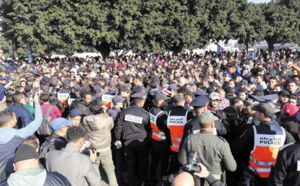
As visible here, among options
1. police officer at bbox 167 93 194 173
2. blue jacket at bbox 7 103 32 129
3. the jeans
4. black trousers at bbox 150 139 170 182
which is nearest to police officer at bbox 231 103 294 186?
police officer at bbox 167 93 194 173

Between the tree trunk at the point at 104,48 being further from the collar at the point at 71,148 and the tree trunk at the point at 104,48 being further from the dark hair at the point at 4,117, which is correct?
the collar at the point at 71,148

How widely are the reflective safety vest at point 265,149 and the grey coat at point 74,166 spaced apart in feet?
7.09

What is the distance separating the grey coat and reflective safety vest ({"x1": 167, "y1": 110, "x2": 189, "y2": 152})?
207 cm

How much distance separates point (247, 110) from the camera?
19.1 feet

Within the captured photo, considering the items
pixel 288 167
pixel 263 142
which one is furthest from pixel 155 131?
pixel 288 167

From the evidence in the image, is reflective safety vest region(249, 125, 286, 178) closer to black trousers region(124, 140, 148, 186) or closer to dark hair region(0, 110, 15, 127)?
black trousers region(124, 140, 148, 186)

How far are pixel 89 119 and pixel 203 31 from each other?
88.3 ft

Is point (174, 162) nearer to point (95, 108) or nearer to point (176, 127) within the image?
point (176, 127)

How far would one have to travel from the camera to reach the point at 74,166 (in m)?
→ 3.66

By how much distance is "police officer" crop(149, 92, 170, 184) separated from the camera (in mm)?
5938

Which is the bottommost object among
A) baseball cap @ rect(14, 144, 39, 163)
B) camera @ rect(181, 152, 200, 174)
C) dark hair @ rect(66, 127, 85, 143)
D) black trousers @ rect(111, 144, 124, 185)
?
black trousers @ rect(111, 144, 124, 185)

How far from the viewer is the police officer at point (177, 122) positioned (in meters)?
5.49

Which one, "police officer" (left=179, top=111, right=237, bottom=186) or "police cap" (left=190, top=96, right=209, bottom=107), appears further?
"police cap" (left=190, top=96, right=209, bottom=107)

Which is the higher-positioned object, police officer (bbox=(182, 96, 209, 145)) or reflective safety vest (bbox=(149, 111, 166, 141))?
police officer (bbox=(182, 96, 209, 145))
